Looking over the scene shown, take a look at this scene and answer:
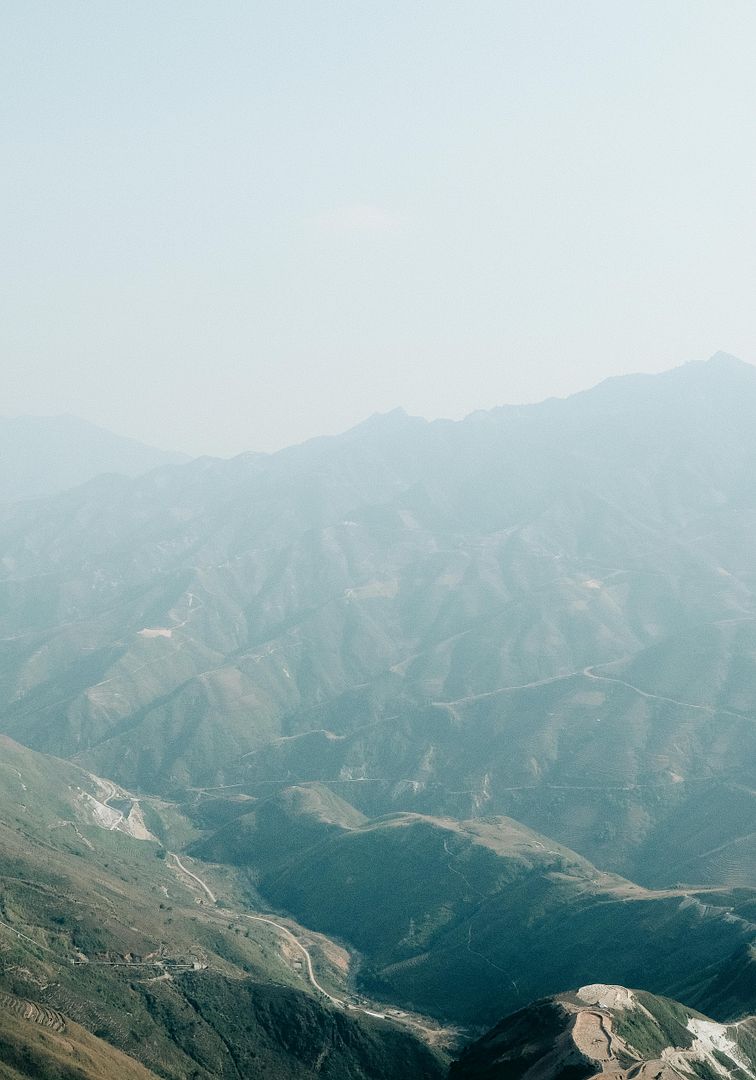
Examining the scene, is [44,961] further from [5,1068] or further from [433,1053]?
[433,1053]

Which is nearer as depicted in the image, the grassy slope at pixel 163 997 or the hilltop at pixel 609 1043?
the hilltop at pixel 609 1043

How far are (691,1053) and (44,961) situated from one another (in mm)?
97248

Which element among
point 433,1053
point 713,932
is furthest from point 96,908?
point 713,932

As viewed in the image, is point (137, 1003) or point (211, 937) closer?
point (137, 1003)

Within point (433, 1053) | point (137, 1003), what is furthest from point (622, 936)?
point (137, 1003)

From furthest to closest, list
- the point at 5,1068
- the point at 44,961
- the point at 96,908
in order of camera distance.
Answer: the point at 96,908 < the point at 44,961 < the point at 5,1068

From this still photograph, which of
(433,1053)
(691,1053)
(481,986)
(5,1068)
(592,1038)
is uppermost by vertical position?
A: (5,1068)

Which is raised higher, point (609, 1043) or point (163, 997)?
point (609, 1043)

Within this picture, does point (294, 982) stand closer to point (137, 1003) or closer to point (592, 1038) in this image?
point (137, 1003)

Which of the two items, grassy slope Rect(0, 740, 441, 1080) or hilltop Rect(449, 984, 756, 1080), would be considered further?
grassy slope Rect(0, 740, 441, 1080)

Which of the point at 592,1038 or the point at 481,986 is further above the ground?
the point at 592,1038

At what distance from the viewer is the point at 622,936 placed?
194250mm

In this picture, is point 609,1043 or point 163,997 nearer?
point 609,1043

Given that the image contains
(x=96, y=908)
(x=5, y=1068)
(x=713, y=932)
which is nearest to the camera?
(x=5, y=1068)
